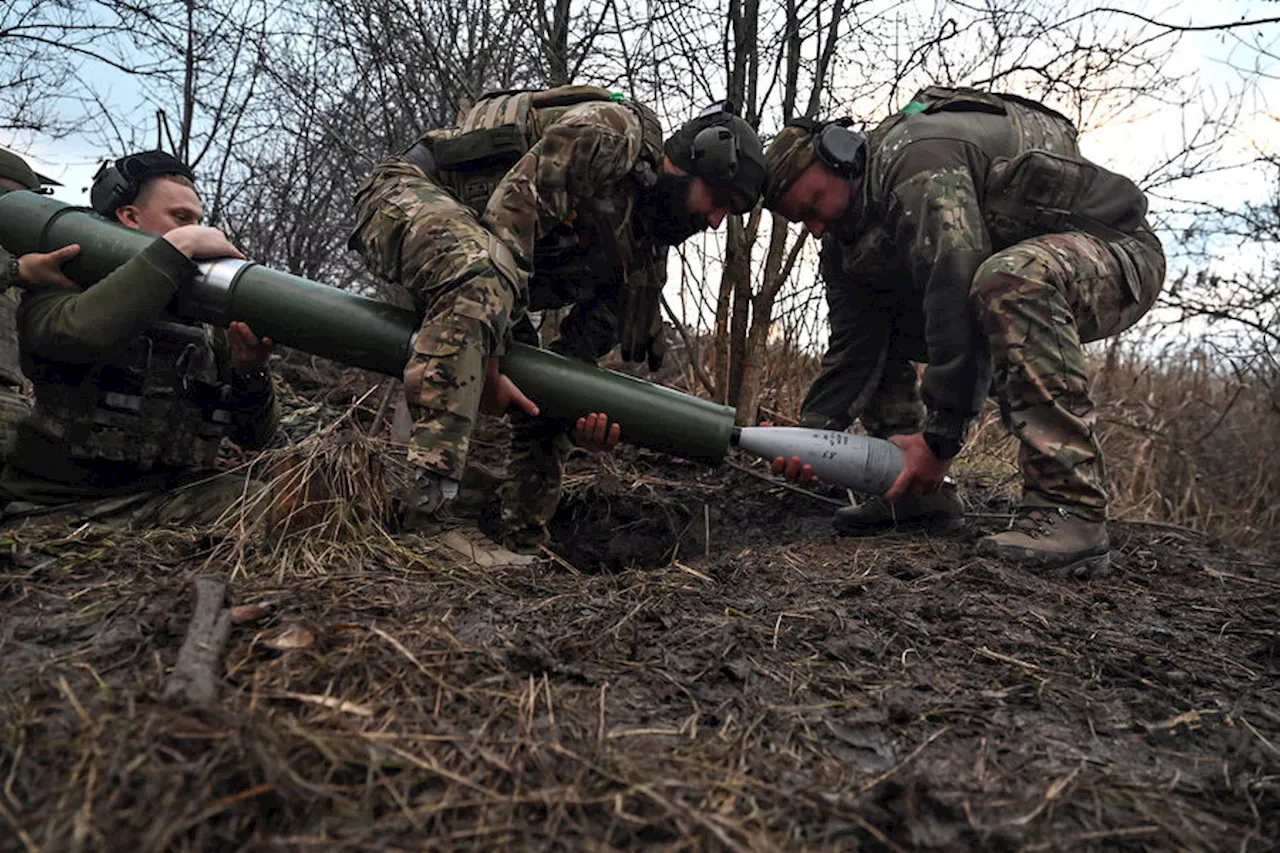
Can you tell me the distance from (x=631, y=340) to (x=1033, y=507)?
1.66 meters

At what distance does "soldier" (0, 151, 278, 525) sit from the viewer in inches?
99.1

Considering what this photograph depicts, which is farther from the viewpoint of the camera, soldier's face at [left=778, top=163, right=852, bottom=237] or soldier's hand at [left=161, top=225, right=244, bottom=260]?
soldier's face at [left=778, top=163, right=852, bottom=237]

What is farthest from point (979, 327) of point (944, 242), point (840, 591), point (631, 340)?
point (631, 340)

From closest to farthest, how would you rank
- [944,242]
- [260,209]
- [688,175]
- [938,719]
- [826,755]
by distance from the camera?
[826,755] → [938,719] → [944,242] → [688,175] → [260,209]

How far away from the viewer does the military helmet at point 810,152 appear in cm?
298

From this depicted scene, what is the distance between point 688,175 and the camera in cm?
301

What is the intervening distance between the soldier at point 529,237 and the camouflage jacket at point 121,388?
2.21ft

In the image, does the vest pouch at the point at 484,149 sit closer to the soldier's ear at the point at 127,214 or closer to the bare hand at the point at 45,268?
the soldier's ear at the point at 127,214

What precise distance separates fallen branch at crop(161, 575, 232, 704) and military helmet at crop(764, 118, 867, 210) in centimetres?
230

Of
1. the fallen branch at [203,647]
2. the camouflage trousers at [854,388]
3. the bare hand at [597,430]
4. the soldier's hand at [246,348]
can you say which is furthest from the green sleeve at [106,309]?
the camouflage trousers at [854,388]

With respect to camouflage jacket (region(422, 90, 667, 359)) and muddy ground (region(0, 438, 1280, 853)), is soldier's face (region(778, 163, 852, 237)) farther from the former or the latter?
muddy ground (region(0, 438, 1280, 853))

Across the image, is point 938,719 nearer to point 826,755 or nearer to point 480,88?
point 826,755

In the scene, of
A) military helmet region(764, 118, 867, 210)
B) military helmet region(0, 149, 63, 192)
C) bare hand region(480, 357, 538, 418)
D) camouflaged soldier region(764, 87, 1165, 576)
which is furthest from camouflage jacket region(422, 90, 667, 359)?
military helmet region(0, 149, 63, 192)

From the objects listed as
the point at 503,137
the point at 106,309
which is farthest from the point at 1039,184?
the point at 106,309
